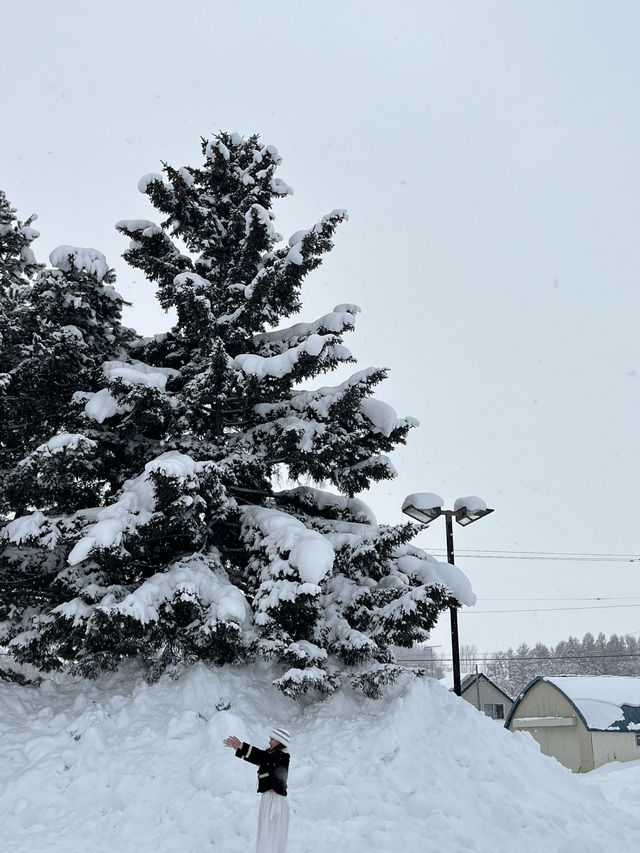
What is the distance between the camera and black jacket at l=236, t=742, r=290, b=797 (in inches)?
223

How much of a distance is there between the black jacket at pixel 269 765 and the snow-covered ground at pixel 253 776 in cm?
113

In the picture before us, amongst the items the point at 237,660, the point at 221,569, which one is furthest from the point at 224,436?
the point at 237,660

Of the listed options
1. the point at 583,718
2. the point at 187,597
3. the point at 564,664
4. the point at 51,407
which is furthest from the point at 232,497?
the point at 564,664

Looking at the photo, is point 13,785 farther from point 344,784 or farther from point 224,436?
point 224,436

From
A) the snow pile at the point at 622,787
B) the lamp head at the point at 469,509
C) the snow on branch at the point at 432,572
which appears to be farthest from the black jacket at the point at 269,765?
the lamp head at the point at 469,509

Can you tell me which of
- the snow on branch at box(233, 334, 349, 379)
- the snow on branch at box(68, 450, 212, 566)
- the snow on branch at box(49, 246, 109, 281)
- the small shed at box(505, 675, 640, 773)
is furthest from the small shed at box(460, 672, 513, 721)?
the snow on branch at box(49, 246, 109, 281)

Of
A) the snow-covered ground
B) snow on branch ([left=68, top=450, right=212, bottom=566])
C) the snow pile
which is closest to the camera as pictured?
the snow-covered ground

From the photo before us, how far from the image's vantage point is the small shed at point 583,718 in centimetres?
2666

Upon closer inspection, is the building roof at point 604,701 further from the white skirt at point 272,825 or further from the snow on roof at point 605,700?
the white skirt at point 272,825

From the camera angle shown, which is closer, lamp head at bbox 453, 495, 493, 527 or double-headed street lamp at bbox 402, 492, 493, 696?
double-headed street lamp at bbox 402, 492, 493, 696

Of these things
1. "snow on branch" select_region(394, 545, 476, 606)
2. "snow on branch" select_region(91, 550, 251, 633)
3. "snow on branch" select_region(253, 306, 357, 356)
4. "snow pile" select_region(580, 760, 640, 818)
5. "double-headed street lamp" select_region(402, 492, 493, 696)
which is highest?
"snow on branch" select_region(253, 306, 357, 356)

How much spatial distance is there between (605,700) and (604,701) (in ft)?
0.32

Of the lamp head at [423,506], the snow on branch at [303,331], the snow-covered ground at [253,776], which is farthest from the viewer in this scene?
the lamp head at [423,506]

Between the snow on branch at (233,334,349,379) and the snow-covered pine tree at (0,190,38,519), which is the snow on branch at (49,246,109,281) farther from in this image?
the snow on branch at (233,334,349,379)
